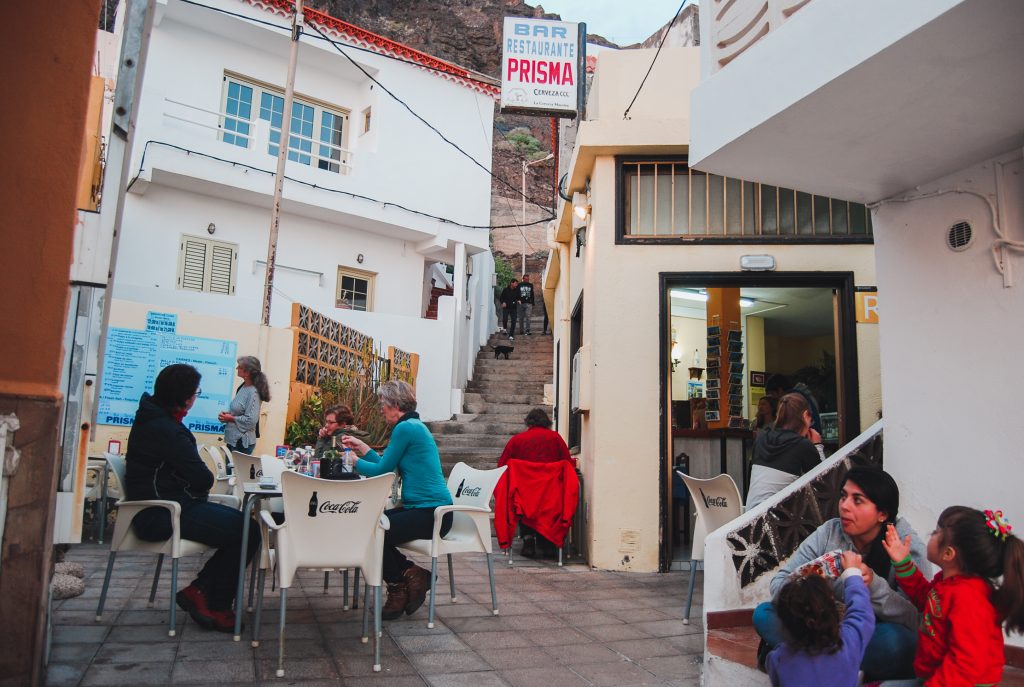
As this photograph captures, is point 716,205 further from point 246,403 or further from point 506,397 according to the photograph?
point 506,397

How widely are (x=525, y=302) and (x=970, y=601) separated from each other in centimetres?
1669

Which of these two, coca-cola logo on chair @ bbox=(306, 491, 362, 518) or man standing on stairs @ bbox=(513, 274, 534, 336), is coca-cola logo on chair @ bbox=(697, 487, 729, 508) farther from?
man standing on stairs @ bbox=(513, 274, 534, 336)

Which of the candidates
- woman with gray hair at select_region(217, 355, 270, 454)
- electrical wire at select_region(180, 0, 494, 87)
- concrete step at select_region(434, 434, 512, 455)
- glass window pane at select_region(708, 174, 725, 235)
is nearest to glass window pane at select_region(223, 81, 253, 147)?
electrical wire at select_region(180, 0, 494, 87)

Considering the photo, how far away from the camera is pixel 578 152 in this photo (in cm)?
771

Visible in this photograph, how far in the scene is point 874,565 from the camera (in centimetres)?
324

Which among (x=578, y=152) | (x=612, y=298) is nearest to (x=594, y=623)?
(x=612, y=298)

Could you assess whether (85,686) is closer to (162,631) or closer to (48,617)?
(48,617)

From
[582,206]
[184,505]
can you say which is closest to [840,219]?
[582,206]

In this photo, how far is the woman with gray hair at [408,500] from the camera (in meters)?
4.67

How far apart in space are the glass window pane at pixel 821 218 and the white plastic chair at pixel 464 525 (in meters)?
4.17

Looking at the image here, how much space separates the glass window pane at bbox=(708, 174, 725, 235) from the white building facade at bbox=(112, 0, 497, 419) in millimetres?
7424

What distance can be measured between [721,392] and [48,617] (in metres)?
8.73

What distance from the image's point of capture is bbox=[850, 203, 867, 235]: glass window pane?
726 centimetres

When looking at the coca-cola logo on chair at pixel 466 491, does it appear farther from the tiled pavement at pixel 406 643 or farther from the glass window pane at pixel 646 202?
the glass window pane at pixel 646 202
